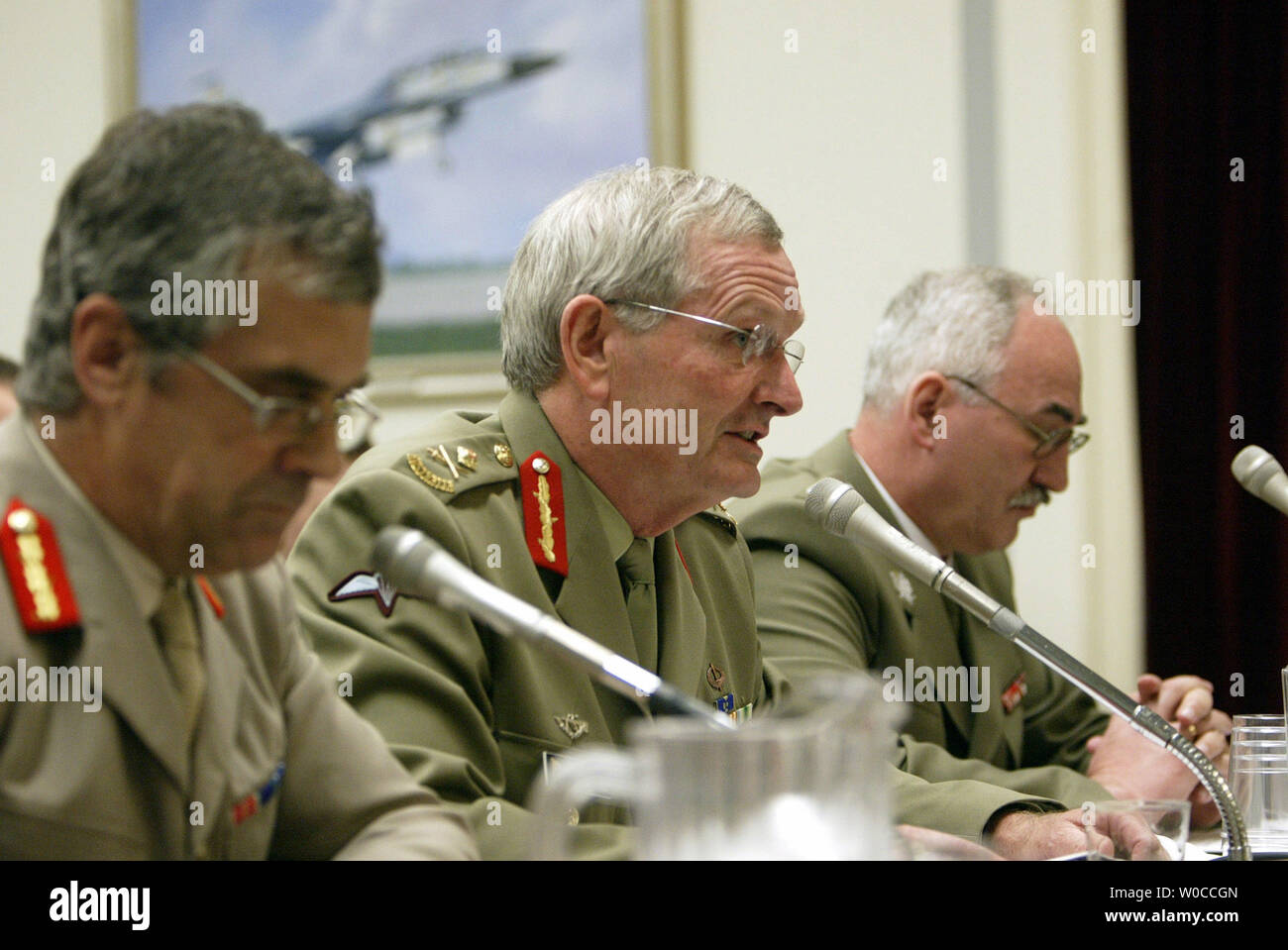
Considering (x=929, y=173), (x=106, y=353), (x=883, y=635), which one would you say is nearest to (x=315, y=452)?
(x=106, y=353)

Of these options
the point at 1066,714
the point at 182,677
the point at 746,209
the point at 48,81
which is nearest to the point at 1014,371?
the point at 1066,714

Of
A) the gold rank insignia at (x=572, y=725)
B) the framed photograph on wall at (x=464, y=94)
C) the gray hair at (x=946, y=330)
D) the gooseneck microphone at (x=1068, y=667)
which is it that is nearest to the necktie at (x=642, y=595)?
the gold rank insignia at (x=572, y=725)

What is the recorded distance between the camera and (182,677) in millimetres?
907

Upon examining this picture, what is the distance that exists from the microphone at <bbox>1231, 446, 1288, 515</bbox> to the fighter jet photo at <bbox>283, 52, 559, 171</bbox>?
1.78m

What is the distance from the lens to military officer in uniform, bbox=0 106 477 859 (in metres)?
0.86

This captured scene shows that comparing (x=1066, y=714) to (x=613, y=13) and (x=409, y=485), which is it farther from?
(x=613, y=13)

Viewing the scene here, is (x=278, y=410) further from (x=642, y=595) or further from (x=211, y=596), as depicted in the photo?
(x=642, y=595)

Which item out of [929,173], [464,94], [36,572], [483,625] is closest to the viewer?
[36,572]

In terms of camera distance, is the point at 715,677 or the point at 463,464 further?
the point at 715,677

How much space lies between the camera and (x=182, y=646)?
0.91 m

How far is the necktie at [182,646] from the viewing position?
901 millimetres

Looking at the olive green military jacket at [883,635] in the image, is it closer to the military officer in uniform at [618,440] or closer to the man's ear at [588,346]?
the military officer in uniform at [618,440]

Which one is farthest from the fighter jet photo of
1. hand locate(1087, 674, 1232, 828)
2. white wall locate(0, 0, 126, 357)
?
hand locate(1087, 674, 1232, 828)

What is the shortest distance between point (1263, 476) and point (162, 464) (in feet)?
4.39
